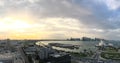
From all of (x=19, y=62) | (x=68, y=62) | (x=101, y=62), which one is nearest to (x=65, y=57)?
(x=68, y=62)

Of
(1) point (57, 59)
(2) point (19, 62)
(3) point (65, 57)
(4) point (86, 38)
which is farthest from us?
(4) point (86, 38)

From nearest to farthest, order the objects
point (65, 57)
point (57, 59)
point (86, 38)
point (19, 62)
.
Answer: point (19, 62)
point (57, 59)
point (65, 57)
point (86, 38)

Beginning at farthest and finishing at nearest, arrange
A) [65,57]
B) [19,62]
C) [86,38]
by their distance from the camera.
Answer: [86,38], [65,57], [19,62]

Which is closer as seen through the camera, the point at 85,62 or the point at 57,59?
the point at 57,59

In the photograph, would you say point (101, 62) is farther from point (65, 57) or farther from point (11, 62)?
point (11, 62)

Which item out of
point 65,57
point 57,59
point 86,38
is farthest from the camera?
point 86,38

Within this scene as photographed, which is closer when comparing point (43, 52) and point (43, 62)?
point (43, 62)

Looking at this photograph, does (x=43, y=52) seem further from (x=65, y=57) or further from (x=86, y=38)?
(x=86, y=38)

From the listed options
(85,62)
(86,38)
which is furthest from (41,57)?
(86,38)
